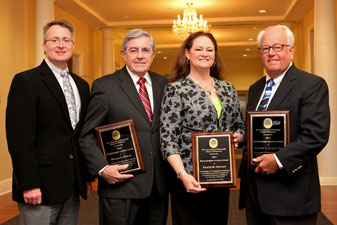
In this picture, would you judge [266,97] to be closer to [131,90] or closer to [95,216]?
[131,90]

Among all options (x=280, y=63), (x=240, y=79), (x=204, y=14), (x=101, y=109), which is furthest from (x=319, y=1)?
(x=240, y=79)

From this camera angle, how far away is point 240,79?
21.9 metres

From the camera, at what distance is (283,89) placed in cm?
251

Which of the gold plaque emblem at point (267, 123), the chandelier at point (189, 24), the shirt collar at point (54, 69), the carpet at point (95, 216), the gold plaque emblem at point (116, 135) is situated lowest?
the carpet at point (95, 216)

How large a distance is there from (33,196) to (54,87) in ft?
2.29

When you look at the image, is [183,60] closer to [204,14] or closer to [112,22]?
[204,14]

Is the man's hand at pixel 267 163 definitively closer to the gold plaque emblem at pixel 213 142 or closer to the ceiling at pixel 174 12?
the gold plaque emblem at pixel 213 142

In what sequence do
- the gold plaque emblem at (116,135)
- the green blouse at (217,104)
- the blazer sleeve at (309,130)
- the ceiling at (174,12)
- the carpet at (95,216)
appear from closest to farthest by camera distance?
the blazer sleeve at (309,130)
the gold plaque emblem at (116,135)
the green blouse at (217,104)
the carpet at (95,216)
the ceiling at (174,12)

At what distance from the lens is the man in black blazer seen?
7.75 ft

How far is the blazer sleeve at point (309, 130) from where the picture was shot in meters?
2.35

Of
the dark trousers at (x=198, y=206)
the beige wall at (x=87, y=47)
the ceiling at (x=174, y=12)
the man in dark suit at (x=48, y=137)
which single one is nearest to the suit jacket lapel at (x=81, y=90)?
the man in dark suit at (x=48, y=137)

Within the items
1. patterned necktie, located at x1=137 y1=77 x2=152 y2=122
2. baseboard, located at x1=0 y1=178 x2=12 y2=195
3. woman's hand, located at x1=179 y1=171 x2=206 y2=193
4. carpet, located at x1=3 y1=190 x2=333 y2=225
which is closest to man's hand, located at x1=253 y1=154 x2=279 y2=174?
woman's hand, located at x1=179 y1=171 x2=206 y2=193

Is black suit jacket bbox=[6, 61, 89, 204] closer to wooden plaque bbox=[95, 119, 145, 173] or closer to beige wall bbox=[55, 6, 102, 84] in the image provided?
wooden plaque bbox=[95, 119, 145, 173]

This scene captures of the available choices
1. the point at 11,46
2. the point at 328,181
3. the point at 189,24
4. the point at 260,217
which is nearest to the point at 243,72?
the point at 189,24
